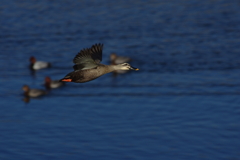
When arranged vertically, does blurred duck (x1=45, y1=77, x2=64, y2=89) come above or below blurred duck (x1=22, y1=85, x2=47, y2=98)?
above

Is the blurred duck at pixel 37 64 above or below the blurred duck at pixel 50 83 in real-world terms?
above

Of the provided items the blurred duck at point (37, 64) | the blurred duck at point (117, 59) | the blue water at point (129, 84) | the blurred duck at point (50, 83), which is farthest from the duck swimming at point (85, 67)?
the blurred duck at point (37, 64)

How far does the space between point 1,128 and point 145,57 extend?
556 inches

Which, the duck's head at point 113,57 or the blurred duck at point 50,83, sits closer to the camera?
the blurred duck at point 50,83

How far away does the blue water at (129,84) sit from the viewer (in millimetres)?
30062

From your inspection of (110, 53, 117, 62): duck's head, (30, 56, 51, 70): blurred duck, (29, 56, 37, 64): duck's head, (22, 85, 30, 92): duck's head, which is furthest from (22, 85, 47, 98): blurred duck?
(110, 53, 117, 62): duck's head

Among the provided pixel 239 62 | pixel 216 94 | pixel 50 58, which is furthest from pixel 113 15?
pixel 216 94

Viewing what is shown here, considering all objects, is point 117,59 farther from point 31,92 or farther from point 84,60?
point 84,60

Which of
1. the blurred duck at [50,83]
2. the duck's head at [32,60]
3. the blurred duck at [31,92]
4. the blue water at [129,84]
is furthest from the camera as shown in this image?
the duck's head at [32,60]

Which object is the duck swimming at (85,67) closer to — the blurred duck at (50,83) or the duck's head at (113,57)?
the blurred duck at (50,83)

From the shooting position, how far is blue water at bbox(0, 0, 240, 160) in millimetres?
30062

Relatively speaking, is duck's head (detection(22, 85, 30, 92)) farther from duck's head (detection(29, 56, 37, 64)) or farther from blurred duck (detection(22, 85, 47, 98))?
duck's head (detection(29, 56, 37, 64))

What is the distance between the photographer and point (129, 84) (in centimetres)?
3822

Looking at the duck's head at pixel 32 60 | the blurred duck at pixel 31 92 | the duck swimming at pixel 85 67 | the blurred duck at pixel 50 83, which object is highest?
the duck's head at pixel 32 60
